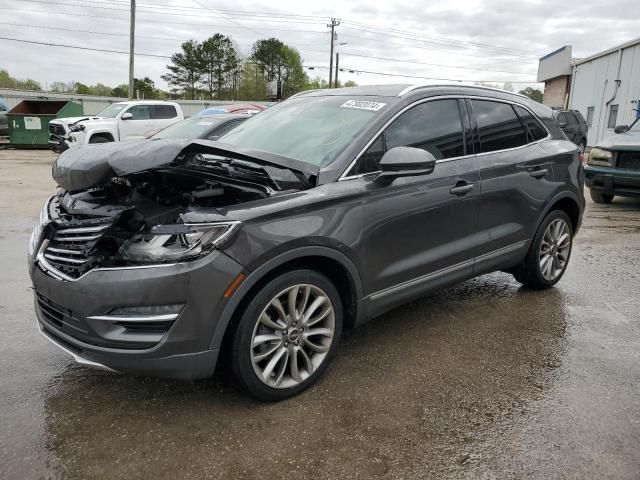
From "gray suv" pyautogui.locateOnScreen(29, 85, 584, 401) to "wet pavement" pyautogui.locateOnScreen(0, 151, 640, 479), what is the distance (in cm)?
32

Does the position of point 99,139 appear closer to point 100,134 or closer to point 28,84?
point 100,134

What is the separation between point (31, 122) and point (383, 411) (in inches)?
852

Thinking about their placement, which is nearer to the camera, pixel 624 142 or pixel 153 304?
pixel 153 304

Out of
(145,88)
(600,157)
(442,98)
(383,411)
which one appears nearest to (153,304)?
(383,411)

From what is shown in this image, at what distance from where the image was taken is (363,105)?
3545mm

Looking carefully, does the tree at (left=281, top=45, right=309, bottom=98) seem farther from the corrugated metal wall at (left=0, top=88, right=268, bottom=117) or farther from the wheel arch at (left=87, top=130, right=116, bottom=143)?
the wheel arch at (left=87, top=130, right=116, bottom=143)

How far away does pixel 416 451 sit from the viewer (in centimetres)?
253

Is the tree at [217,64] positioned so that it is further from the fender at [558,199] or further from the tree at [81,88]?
the fender at [558,199]

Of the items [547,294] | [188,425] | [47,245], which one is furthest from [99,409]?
[547,294]

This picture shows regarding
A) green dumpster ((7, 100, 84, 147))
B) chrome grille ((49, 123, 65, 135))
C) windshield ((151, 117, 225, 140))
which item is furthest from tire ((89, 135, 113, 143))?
windshield ((151, 117, 225, 140))

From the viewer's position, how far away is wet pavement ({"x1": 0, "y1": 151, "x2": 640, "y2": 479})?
2.43 meters

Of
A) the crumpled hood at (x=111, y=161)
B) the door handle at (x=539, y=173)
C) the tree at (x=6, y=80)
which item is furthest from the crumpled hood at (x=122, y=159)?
the tree at (x=6, y=80)

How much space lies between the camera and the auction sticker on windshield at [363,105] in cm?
345

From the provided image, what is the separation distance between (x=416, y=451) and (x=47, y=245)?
224 cm
